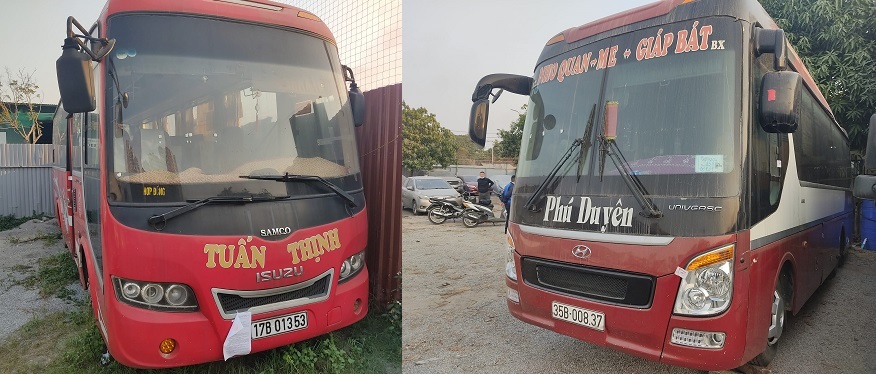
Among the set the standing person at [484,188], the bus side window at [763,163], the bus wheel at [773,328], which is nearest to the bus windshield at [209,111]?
the bus side window at [763,163]

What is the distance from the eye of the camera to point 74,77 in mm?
2732

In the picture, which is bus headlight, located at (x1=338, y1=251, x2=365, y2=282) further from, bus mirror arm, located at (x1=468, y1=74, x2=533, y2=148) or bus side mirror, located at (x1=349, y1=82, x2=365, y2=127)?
bus mirror arm, located at (x1=468, y1=74, x2=533, y2=148)

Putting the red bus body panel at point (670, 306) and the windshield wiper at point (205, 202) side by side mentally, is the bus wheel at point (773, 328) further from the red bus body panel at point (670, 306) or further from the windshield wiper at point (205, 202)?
the windshield wiper at point (205, 202)

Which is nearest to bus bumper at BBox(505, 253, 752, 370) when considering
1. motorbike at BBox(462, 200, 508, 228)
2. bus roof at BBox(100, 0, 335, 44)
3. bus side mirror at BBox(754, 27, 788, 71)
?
bus side mirror at BBox(754, 27, 788, 71)

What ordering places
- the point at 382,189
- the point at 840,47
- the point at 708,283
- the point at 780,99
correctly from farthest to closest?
the point at 840,47, the point at 382,189, the point at 780,99, the point at 708,283

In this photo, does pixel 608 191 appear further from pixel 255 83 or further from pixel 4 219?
pixel 4 219

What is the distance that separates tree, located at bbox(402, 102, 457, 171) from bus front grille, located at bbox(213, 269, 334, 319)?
0.96 meters

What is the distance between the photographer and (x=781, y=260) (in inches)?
129

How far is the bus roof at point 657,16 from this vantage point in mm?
2885

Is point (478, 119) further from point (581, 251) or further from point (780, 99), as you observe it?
point (780, 99)

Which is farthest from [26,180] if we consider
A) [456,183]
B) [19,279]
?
[456,183]

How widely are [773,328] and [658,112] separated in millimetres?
1514

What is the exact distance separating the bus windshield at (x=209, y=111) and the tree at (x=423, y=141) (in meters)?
0.47

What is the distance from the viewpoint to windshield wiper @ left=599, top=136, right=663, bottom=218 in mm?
2732
